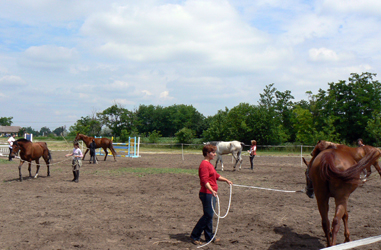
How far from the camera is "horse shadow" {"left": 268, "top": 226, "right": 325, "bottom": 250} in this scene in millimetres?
4611

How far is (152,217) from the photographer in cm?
635

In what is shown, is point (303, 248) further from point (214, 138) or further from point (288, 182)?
point (214, 138)

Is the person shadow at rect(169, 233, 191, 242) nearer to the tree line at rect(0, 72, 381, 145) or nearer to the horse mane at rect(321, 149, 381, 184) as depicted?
the horse mane at rect(321, 149, 381, 184)

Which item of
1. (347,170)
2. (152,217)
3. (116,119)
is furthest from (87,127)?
(347,170)

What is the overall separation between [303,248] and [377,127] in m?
33.7

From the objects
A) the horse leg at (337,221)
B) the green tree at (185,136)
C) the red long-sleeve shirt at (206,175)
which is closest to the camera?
the horse leg at (337,221)

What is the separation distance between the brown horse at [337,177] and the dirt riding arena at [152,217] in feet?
3.44

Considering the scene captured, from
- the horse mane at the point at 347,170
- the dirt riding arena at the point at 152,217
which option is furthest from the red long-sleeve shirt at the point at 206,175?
the horse mane at the point at 347,170

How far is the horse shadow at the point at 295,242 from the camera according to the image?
4.61m

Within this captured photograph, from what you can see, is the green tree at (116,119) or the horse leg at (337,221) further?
the green tree at (116,119)

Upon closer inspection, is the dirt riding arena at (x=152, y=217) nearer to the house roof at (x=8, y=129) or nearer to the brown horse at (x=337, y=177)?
the brown horse at (x=337, y=177)

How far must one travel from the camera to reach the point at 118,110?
204 ft

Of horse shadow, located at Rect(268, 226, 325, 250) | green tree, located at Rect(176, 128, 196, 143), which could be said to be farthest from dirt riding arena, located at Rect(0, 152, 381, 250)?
green tree, located at Rect(176, 128, 196, 143)

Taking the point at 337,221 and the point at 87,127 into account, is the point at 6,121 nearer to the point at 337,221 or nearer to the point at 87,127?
the point at 87,127
